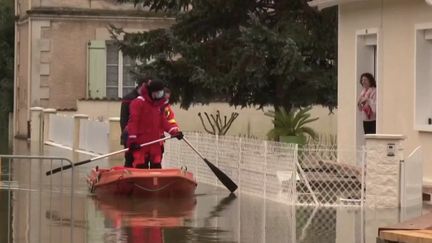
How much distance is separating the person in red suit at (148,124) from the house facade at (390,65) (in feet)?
11.0

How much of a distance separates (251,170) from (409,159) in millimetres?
3524

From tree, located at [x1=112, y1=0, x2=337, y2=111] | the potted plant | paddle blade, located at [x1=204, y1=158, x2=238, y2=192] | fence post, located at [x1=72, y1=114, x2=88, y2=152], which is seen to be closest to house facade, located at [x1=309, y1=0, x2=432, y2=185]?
paddle blade, located at [x1=204, y1=158, x2=238, y2=192]

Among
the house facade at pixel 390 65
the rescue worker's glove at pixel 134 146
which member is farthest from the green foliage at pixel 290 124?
the rescue worker's glove at pixel 134 146

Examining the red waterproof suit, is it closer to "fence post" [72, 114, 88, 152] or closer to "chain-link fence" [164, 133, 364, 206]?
"chain-link fence" [164, 133, 364, 206]

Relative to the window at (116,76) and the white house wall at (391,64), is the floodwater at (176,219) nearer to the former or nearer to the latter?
the white house wall at (391,64)

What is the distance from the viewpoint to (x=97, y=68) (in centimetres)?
3981

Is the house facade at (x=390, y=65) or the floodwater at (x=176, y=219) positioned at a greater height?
the house facade at (x=390, y=65)

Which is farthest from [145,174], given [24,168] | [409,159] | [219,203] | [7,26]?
[7,26]

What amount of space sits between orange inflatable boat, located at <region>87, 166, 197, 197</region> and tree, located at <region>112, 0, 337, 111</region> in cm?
722

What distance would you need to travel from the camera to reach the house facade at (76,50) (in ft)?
131

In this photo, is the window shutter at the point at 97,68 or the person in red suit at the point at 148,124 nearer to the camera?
the person in red suit at the point at 148,124

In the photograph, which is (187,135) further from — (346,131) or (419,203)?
(419,203)

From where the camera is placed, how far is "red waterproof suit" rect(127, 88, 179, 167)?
19.3 m

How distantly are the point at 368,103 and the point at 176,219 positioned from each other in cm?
577
